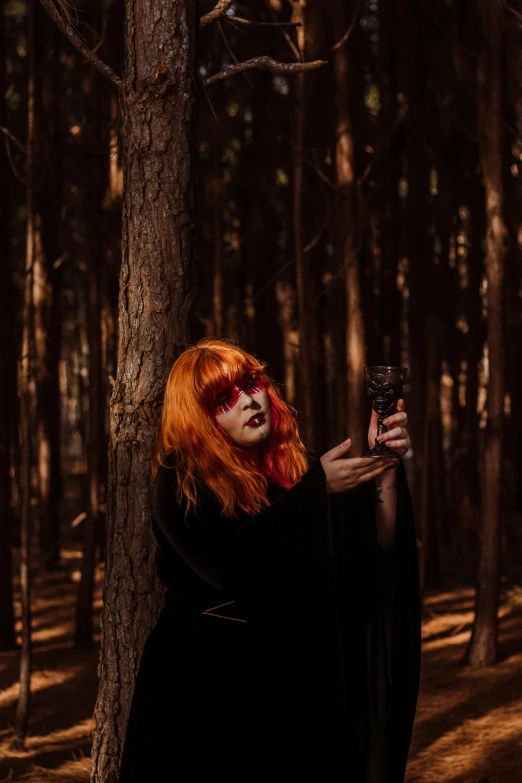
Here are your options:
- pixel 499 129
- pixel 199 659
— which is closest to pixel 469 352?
pixel 499 129

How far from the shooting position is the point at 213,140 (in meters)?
11.4

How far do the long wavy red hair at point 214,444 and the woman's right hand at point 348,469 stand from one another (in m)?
0.26

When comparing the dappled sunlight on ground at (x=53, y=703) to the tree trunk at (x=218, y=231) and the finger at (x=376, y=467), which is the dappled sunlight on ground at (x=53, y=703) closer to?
the tree trunk at (x=218, y=231)

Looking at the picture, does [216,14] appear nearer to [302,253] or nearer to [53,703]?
[302,253]

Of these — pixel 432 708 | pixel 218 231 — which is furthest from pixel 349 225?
→ pixel 432 708

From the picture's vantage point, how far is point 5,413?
30.7 ft

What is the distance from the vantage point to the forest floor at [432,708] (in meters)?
6.55

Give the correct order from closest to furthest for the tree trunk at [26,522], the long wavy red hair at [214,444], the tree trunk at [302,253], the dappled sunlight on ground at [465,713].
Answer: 1. the long wavy red hair at [214,444]
2. the dappled sunlight on ground at [465,713]
3. the tree trunk at [26,522]
4. the tree trunk at [302,253]

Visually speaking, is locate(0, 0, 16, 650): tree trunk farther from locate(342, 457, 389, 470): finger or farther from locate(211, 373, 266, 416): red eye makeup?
locate(342, 457, 389, 470): finger

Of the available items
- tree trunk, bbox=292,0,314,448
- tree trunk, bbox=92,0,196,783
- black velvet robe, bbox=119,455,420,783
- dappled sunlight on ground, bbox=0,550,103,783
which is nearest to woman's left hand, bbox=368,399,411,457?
black velvet robe, bbox=119,455,420,783

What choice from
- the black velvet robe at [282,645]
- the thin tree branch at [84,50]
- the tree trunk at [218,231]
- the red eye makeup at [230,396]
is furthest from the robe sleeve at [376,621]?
the tree trunk at [218,231]

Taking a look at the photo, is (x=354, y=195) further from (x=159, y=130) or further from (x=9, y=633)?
(x=159, y=130)

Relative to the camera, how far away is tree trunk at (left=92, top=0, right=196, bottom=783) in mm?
3742

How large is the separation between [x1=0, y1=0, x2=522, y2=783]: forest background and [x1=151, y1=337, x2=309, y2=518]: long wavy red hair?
63 cm
